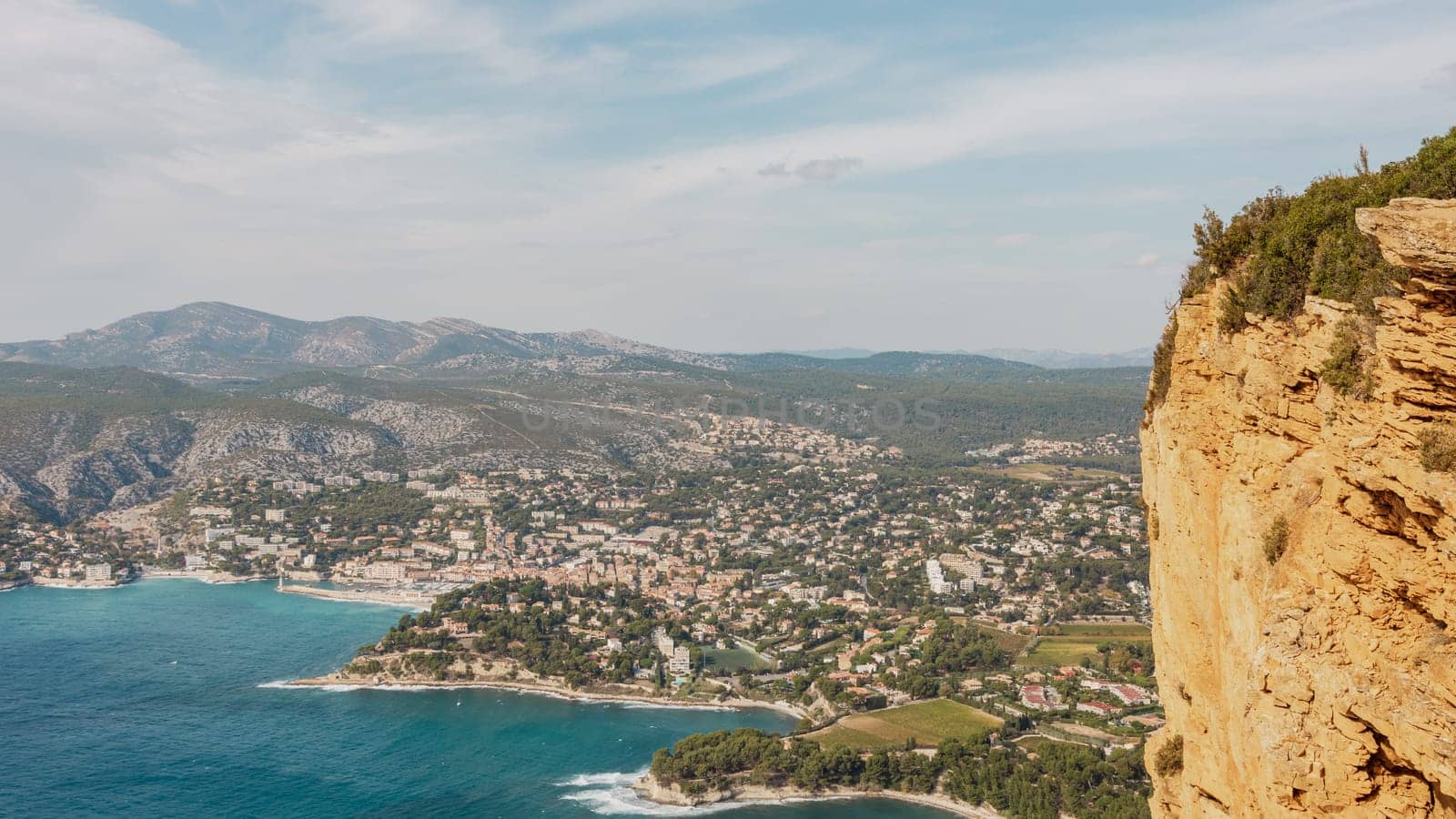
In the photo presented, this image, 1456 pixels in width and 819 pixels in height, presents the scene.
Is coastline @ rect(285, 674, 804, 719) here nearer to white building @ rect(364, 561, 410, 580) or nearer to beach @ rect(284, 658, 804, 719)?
beach @ rect(284, 658, 804, 719)

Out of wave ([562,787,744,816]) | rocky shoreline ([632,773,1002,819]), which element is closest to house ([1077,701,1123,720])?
rocky shoreline ([632,773,1002,819])

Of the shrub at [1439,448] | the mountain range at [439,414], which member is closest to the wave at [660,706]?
the shrub at [1439,448]

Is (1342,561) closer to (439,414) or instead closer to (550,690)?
(550,690)

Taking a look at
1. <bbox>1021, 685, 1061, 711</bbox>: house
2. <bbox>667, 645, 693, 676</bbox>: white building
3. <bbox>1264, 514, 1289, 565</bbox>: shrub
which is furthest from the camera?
<bbox>667, 645, 693, 676</bbox>: white building

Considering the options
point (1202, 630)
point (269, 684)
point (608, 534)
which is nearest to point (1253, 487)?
point (1202, 630)

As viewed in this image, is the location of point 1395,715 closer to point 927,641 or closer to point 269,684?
point 927,641

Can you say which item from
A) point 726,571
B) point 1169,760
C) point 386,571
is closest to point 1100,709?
point 1169,760
